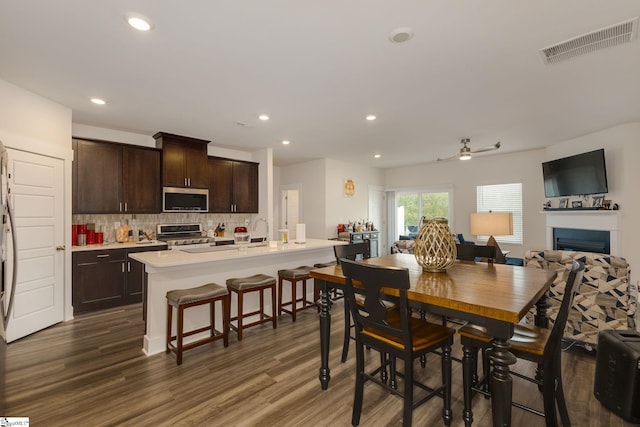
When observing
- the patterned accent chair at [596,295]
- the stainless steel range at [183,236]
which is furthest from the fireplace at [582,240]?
the stainless steel range at [183,236]

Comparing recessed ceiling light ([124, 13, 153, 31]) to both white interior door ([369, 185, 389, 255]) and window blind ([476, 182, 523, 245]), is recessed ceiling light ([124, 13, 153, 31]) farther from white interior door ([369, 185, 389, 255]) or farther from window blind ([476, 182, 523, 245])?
window blind ([476, 182, 523, 245])

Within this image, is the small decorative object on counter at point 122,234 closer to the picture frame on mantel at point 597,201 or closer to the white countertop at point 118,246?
the white countertop at point 118,246

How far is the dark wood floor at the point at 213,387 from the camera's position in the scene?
1.98 m

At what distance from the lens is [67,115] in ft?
12.1

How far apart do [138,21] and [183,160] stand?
328 centimetres

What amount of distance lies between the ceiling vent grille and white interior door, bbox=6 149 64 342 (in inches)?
200

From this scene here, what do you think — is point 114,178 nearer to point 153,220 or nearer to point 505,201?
point 153,220

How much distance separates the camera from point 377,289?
1.71m

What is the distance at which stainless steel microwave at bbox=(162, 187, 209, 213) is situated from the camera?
4977 mm

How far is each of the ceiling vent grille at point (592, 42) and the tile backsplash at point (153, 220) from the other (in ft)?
16.8

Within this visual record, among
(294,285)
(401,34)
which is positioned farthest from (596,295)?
(294,285)

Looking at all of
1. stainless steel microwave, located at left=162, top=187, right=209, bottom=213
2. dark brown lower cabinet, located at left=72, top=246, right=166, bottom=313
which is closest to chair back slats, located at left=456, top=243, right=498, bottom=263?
dark brown lower cabinet, located at left=72, top=246, right=166, bottom=313

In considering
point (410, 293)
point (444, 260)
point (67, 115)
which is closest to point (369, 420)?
point (410, 293)

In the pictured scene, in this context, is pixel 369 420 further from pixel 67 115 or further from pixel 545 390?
pixel 67 115
